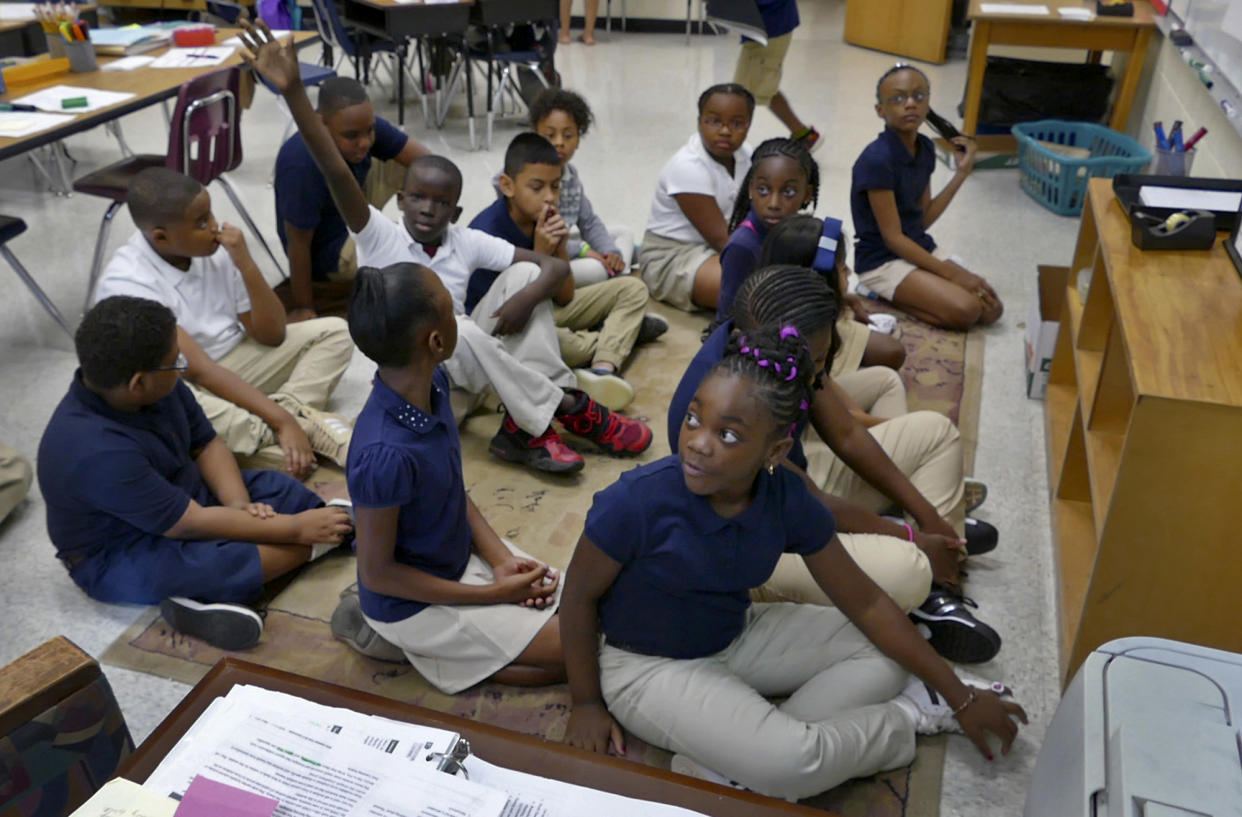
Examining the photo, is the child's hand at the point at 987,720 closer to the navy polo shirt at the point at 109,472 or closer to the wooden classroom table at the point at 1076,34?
the navy polo shirt at the point at 109,472

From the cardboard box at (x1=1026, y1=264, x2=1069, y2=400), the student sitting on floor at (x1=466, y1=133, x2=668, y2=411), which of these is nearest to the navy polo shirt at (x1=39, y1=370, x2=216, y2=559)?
the student sitting on floor at (x1=466, y1=133, x2=668, y2=411)

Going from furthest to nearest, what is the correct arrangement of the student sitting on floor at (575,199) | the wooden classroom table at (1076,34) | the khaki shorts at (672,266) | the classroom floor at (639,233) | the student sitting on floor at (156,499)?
the wooden classroom table at (1076,34) → the khaki shorts at (672,266) → the student sitting on floor at (575,199) → the classroom floor at (639,233) → the student sitting on floor at (156,499)

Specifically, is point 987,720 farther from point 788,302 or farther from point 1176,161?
point 1176,161

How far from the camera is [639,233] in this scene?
388cm

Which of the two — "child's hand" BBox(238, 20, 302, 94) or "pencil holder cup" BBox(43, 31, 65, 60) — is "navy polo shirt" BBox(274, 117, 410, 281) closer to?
"child's hand" BBox(238, 20, 302, 94)

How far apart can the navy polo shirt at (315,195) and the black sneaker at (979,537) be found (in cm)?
187

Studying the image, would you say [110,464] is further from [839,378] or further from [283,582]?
[839,378]

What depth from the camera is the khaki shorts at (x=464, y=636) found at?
5.55 feet

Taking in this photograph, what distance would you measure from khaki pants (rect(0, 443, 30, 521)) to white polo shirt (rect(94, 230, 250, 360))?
0.41 metres

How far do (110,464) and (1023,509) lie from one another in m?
1.92

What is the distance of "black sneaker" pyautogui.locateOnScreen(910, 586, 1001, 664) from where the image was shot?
1805mm

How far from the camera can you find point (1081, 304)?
2.43 meters

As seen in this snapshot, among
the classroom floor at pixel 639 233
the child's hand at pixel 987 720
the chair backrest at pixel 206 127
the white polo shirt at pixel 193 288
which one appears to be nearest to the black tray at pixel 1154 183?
the classroom floor at pixel 639 233

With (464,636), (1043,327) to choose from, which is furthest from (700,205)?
(464,636)
